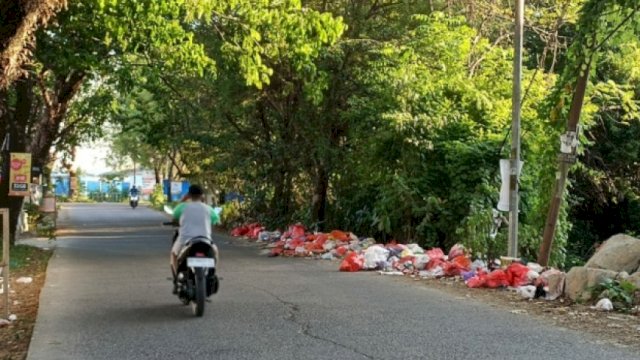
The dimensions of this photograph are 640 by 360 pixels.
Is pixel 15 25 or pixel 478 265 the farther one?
pixel 478 265

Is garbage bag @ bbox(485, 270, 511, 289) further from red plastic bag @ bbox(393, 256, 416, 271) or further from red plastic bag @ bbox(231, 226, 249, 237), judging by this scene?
red plastic bag @ bbox(231, 226, 249, 237)

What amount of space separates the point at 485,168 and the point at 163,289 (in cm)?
841

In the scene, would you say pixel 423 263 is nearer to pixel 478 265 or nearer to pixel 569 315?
pixel 478 265

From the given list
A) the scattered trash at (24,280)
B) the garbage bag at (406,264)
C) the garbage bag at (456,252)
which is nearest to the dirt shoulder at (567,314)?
the garbage bag at (406,264)

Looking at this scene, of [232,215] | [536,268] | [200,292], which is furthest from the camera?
[232,215]

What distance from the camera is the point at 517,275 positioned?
37.8 feet

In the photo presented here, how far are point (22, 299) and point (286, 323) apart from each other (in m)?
4.58

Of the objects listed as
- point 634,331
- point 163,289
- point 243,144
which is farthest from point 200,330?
point 243,144

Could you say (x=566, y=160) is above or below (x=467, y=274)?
above

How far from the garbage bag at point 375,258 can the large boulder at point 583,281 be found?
438 centimetres

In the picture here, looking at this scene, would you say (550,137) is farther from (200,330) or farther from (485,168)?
(200,330)

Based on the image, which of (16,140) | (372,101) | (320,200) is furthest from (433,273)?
(16,140)

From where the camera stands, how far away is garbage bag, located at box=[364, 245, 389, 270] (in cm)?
1399

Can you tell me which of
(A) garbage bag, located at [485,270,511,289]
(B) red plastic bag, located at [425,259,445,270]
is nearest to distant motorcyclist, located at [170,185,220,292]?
(A) garbage bag, located at [485,270,511,289]
